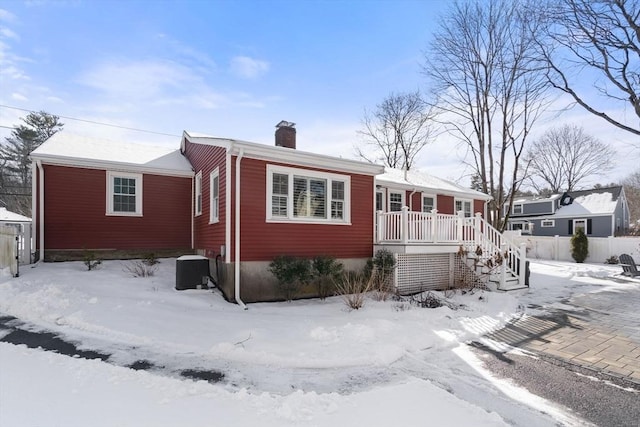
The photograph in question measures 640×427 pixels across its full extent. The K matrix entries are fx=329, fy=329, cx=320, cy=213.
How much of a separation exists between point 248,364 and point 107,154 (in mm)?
10143

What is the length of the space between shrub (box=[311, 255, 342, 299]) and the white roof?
6.33 m

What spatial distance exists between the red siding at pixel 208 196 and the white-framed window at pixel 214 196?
17 cm

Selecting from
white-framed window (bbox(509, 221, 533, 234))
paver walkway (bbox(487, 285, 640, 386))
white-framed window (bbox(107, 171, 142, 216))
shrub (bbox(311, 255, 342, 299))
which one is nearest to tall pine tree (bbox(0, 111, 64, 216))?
white-framed window (bbox(107, 171, 142, 216))

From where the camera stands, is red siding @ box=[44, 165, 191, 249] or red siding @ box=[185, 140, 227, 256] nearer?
red siding @ box=[185, 140, 227, 256]

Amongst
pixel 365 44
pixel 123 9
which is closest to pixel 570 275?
pixel 365 44

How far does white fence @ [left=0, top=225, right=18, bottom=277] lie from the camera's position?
28.1ft

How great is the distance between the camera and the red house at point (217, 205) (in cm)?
810

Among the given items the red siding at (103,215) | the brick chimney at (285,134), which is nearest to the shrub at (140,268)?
the red siding at (103,215)

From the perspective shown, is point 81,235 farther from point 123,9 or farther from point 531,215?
point 531,215

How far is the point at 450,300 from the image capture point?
28.0ft

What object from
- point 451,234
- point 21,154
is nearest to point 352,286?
point 451,234

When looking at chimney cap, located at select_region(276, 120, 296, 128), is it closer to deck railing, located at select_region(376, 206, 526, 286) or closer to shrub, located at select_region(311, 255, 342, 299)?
deck railing, located at select_region(376, 206, 526, 286)

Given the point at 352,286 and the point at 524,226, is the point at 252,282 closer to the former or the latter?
the point at 352,286

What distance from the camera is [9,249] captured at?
29.6 feet
